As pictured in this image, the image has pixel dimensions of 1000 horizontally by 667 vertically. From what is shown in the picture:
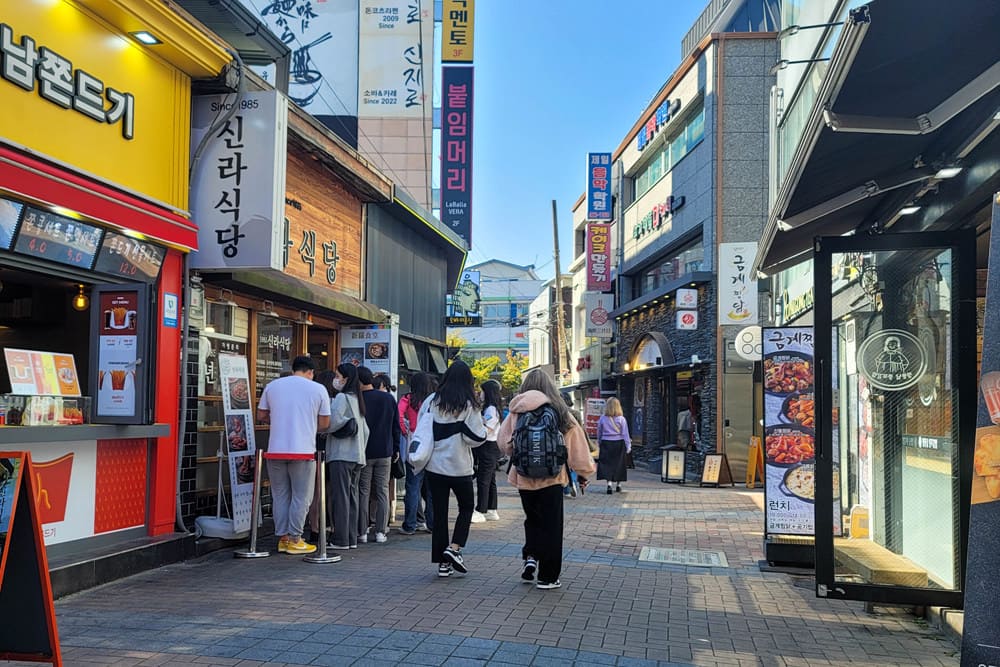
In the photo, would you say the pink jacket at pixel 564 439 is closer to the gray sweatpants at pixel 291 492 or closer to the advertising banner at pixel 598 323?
the gray sweatpants at pixel 291 492

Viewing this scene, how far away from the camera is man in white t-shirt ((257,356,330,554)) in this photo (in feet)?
26.5

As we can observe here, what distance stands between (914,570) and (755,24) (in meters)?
21.7

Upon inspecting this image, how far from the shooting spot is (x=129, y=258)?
298 inches

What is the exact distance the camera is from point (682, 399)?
2548cm

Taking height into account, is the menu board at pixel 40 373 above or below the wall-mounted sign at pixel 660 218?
below

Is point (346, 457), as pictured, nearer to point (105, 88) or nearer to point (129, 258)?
point (129, 258)

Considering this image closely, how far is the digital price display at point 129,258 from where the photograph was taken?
7.28 metres

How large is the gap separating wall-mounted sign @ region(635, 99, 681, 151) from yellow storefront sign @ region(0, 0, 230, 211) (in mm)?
19387

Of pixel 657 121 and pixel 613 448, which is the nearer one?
pixel 613 448

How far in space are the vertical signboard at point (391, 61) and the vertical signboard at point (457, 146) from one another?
814mm

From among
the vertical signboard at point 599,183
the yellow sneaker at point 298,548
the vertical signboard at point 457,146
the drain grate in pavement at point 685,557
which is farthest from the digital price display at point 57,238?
the vertical signboard at point 599,183

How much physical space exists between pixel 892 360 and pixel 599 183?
25104 millimetres

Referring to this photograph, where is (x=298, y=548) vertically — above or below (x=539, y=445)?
below

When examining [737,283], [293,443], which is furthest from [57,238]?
[737,283]
